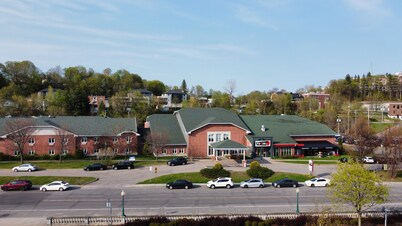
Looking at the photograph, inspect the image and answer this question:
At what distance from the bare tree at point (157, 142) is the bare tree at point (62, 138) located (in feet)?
44.9

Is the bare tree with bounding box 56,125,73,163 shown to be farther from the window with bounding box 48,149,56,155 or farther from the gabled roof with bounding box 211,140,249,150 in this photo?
the gabled roof with bounding box 211,140,249,150

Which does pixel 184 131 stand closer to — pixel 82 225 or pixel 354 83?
pixel 82 225

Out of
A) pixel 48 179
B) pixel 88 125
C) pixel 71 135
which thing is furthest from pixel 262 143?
pixel 48 179

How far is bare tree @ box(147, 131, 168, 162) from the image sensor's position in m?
59.7

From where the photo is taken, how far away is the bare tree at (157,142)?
196 ft

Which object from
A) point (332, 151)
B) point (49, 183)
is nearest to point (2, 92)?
point (49, 183)

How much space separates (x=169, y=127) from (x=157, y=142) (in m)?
10.7

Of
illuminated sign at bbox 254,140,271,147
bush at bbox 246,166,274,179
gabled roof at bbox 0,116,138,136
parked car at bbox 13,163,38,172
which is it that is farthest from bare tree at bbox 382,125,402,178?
parked car at bbox 13,163,38,172

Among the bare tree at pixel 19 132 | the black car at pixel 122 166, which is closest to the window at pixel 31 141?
the bare tree at pixel 19 132

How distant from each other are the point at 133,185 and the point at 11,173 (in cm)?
1862

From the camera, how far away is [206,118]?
70562 millimetres

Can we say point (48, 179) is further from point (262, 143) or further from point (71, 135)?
point (262, 143)

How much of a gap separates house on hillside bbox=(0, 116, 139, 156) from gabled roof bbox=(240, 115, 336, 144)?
22.2 m

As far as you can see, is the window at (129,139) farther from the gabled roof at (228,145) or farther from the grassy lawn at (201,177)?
the grassy lawn at (201,177)
